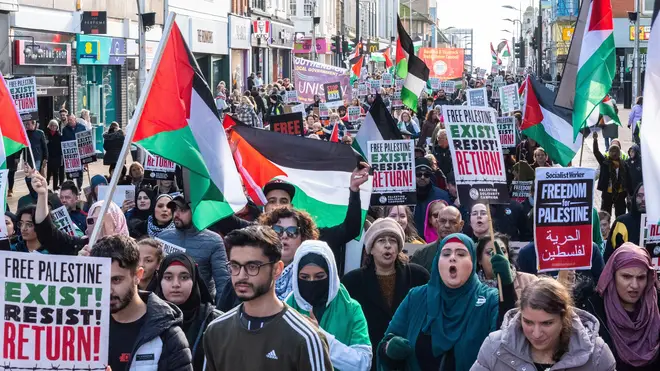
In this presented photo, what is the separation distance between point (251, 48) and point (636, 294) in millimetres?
48036

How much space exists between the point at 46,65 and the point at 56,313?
24.0m

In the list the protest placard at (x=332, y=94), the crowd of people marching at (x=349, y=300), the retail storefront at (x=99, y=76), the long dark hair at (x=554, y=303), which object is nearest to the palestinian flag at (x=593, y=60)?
the crowd of people marching at (x=349, y=300)

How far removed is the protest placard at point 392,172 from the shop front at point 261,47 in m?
42.2

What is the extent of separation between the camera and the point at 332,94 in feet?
88.4

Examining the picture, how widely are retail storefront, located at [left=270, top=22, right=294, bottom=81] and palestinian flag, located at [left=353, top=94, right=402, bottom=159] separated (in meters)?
45.8

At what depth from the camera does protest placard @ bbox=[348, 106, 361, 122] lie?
26.8 metres

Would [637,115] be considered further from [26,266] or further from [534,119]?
[26,266]

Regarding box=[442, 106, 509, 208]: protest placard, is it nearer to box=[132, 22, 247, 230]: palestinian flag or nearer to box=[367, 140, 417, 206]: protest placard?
box=[367, 140, 417, 206]: protest placard

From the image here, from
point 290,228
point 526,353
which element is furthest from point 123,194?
point 526,353

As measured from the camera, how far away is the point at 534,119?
14.4 metres

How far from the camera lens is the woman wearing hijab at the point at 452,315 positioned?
5906 mm

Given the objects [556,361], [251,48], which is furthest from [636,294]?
[251,48]

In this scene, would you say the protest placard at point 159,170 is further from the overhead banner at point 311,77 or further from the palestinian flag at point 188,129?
the overhead banner at point 311,77

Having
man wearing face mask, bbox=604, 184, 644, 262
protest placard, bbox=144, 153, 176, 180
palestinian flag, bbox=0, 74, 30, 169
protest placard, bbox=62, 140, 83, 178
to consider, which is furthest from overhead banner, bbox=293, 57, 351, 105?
palestinian flag, bbox=0, 74, 30, 169
